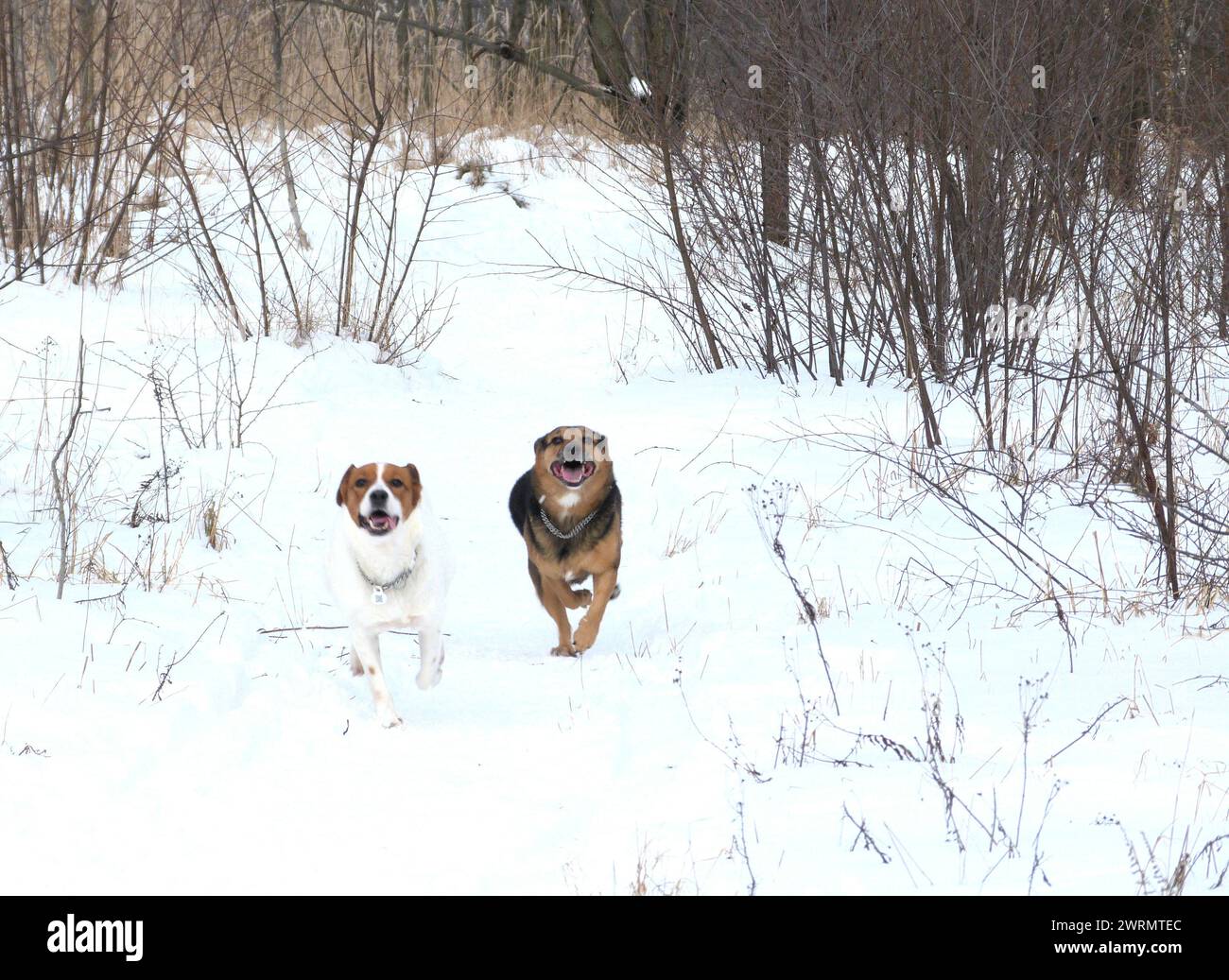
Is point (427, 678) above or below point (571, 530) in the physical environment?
below

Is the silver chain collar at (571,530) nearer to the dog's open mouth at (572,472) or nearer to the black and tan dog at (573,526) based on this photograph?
the black and tan dog at (573,526)

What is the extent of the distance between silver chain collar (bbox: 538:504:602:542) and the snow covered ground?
1.71 ft

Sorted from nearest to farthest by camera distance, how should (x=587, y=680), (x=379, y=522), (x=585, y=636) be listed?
(x=379, y=522) < (x=587, y=680) < (x=585, y=636)

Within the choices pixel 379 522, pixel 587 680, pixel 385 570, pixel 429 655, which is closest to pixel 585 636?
pixel 587 680

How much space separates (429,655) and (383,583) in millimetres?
321

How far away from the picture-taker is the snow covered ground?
344 cm

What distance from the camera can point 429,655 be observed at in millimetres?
5027

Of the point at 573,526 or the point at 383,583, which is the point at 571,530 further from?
the point at 383,583

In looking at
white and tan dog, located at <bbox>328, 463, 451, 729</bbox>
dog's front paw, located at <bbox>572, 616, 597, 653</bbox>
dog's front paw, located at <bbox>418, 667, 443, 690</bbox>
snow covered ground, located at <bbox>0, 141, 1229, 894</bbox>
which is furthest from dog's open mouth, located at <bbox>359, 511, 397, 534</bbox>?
dog's front paw, located at <bbox>572, 616, 597, 653</bbox>

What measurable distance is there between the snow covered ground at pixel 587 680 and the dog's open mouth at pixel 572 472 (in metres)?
0.75

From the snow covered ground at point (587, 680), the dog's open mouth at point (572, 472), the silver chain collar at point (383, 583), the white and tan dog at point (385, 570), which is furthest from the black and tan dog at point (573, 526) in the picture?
the silver chain collar at point (383, 583)

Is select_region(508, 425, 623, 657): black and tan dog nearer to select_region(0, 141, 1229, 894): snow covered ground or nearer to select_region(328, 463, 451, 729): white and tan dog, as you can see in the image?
select_region(0, 141, 1229, 894): snow covered ground

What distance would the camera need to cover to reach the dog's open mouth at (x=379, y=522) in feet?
15.8

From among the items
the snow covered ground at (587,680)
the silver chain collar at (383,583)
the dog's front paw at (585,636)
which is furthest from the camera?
the dog's front paw at (585,636)
